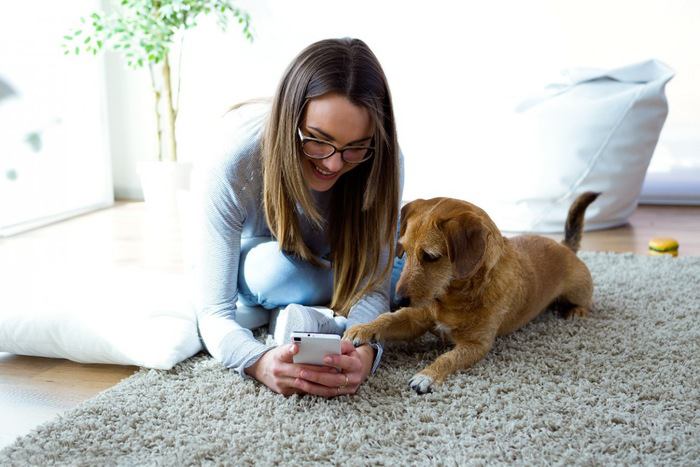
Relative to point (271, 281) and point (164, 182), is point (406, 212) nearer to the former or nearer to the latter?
point (271, 281)

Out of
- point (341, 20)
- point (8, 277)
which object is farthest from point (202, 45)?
point (8, 277)

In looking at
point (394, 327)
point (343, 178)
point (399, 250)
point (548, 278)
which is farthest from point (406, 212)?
point (548, 278)

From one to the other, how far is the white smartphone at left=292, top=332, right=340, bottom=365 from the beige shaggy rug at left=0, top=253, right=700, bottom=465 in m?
0.12

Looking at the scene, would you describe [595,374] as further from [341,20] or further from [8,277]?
[341,20]

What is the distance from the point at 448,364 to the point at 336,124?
0.70 metres

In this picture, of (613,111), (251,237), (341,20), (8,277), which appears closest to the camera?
(251,237)

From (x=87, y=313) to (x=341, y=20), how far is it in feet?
10.9

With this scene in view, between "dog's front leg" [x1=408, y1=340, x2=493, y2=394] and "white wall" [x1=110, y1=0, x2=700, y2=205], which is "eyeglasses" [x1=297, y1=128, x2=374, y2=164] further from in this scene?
"white wall" [x1=110, y1=0, x2=700, y2=205]

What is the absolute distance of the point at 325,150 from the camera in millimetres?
1678

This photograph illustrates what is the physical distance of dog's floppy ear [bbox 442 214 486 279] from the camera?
184 cm

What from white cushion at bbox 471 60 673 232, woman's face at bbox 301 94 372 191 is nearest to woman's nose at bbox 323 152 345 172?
woman's face at bbox 301 94 372 191

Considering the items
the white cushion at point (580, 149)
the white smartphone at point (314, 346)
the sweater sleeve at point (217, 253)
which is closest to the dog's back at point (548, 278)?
the white smartphone at point (314, 346)

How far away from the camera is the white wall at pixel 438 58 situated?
4.46 metres

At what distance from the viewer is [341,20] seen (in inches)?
188
